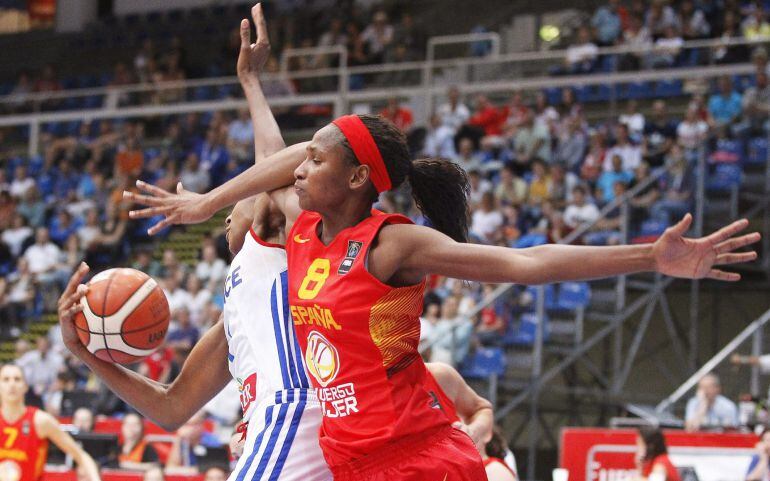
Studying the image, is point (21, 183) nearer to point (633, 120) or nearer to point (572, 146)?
point (572, 146)

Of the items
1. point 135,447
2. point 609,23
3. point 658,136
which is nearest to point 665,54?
point 658,136

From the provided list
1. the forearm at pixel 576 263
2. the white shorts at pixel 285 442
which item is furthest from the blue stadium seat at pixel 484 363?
the forearm at pixel 576 263

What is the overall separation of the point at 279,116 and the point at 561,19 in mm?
5232

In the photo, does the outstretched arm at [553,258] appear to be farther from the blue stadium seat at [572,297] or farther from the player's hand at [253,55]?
the blue stadium seat at [572,297]

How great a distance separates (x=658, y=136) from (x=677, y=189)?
1.70 m

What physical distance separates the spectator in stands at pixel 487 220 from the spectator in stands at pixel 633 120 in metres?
2.11

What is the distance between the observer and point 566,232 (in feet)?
44.9

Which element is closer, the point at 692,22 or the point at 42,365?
the point at 42,365

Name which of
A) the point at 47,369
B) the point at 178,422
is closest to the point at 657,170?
the point at 47,369

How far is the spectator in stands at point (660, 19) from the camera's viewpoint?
1755cm

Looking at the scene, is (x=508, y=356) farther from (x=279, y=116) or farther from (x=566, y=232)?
(x=279, y=116)

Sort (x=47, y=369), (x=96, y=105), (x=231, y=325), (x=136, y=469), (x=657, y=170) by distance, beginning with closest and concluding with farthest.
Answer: (x=231, y=325)
(x=136, y=469)
(x=657, y=170)
(x=47, y=369)
(x=96, y=105)

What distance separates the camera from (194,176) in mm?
18750

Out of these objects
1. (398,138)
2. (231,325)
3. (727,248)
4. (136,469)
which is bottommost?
(136,469)
